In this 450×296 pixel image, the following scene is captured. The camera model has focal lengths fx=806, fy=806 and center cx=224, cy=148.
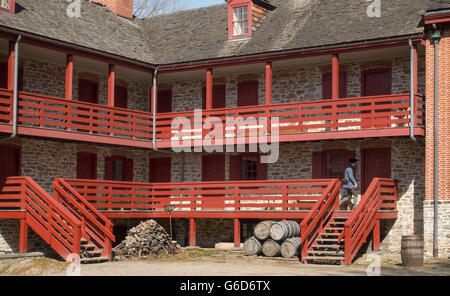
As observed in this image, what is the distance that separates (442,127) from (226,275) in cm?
923

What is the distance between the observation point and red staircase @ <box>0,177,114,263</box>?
2198 cm

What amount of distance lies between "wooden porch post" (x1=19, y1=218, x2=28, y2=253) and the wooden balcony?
280cm

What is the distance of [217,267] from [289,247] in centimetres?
340

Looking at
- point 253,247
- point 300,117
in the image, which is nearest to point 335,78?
point 300,117

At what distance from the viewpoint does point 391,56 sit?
26828 mm

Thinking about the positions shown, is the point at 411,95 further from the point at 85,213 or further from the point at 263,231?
the point at 85,213

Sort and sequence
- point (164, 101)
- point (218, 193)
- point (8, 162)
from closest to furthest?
point (8, 162)
point (218, 193)
point (164, 101)

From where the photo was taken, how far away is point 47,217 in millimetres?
22547

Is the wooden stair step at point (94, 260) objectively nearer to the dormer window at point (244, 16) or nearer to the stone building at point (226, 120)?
the stone building at point (226, 120)

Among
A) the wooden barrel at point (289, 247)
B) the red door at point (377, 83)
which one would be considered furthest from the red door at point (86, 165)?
the red door at point (377, 83)

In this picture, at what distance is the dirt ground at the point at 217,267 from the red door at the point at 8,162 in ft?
15.4

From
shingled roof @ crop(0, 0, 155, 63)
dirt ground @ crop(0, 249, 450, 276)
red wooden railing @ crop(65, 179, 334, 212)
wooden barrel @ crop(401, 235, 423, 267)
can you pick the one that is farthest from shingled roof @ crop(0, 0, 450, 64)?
dirt ground @ crop(0, 249, 450, 276)

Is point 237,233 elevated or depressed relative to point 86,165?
depressed
